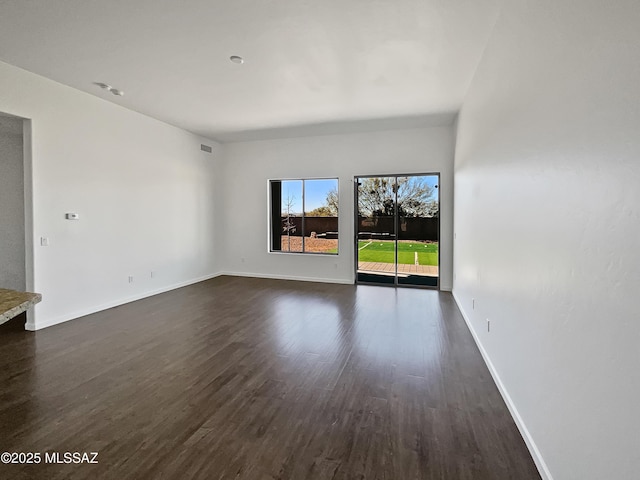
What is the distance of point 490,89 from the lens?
10.1 ft

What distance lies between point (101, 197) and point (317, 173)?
13.6 ft

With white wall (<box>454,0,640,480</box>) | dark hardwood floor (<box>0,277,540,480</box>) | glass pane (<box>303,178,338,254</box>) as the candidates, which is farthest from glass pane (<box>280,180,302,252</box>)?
white wall (<box>454,0,640,480</box>)

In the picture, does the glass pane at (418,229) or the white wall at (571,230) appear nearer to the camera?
the white wall at (571,230)

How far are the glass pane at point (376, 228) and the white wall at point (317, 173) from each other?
24 cm

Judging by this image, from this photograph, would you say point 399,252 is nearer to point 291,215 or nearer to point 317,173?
point 317,173

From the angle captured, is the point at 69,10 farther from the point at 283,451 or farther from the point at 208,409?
the point at 283,451

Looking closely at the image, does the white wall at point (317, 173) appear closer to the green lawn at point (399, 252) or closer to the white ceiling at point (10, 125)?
the green lawn at point (399, 252)

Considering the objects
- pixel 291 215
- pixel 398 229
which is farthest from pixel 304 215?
pixel 398 229

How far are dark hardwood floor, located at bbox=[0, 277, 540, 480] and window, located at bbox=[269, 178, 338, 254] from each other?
3.07 meters

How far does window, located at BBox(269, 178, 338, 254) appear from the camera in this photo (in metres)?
7.24

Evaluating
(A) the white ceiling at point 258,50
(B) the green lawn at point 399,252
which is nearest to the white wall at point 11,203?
(A) the white ceiling at point 258,50

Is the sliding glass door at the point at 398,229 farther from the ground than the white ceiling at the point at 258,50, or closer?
closer

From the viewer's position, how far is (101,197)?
16.2ft

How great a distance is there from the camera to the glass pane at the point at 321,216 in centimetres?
721
